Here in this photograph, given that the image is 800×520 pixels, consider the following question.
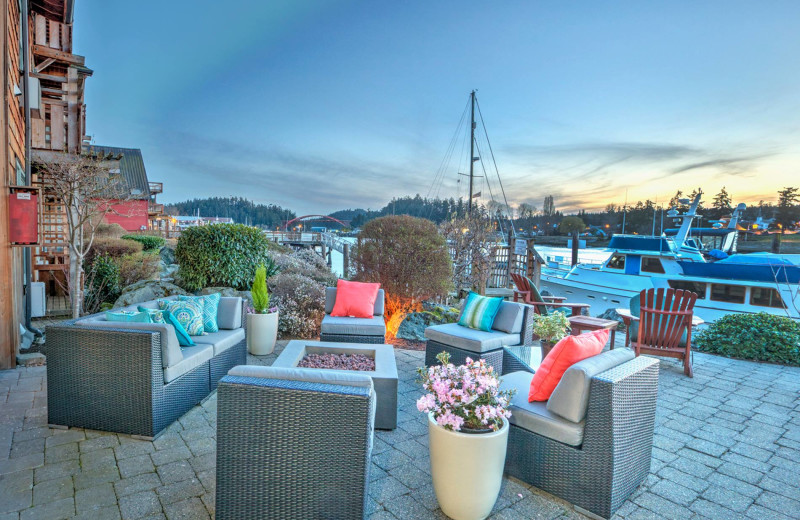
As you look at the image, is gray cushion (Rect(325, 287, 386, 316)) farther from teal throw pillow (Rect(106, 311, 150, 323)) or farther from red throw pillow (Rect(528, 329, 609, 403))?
red throw pillow (Rect(528, 329, 609, 403))

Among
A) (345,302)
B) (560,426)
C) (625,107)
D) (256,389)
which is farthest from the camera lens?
(625,107)

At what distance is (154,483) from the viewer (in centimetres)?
221

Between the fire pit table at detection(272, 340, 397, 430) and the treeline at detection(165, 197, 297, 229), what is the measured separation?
118 feet

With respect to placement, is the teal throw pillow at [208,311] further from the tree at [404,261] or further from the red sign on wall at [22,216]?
the tree at [404,261]

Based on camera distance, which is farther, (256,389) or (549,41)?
(549,41)

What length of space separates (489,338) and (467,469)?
2.08 meters

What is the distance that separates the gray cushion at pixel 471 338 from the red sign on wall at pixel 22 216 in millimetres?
4361

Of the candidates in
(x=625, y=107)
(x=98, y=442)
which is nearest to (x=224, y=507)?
(x=98, y=442)

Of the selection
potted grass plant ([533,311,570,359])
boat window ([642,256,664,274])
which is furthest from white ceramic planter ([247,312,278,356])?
boat window ([642,256,664,274])

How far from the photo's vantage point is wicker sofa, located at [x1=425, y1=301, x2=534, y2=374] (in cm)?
384

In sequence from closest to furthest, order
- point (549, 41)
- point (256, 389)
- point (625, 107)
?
point (256, 389) → point (549, 41) → point (625, 107)

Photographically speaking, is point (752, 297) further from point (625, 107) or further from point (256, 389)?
point (256, 389)

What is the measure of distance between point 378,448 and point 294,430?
3.69ft

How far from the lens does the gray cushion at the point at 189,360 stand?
2.83m
